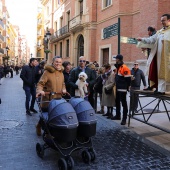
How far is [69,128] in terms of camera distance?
11.5ft

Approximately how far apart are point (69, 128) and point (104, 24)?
16.4 metres

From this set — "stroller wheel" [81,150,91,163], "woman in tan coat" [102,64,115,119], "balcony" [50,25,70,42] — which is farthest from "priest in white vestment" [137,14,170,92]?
"balcony" [50,25,70,42]

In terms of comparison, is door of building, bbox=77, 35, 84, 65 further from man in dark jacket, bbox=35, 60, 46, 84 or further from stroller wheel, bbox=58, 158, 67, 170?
stroller wheel, bbox=58, 158, 67, 170

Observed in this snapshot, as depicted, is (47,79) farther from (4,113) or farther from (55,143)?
(4,113)

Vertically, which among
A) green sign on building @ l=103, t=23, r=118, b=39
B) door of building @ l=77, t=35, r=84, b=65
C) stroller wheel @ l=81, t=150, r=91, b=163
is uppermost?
door of building @ l=77, t=35, r=84, b=65

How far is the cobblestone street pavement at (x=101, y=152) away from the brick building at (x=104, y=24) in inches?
366

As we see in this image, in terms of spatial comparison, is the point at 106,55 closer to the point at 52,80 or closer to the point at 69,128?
the point at 52,80

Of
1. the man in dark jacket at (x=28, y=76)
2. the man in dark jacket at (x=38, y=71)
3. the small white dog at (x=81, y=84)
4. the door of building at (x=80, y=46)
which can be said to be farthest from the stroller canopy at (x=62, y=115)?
the door of building at (x=80, y=46)

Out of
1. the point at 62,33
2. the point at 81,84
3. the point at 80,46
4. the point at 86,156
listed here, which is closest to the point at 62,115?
the point at 86,156

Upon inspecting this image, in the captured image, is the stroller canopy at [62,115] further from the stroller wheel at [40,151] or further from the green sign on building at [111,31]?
the green sign on building at [111,31]

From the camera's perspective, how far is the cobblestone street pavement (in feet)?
12.6

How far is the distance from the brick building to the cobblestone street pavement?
30.5 feet

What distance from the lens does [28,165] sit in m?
3.82

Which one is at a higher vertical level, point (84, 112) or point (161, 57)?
point (161, 57)
